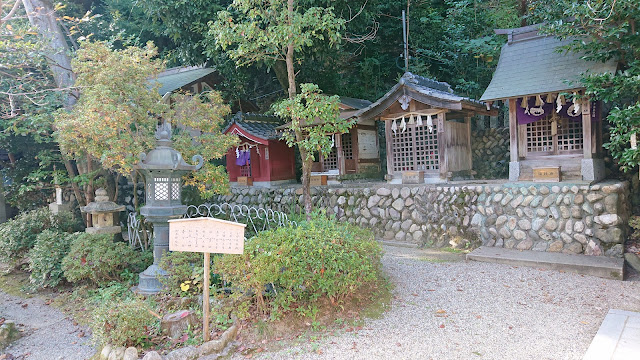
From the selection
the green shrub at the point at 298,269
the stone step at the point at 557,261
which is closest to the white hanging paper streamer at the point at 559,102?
the stone step at the point at 557,261

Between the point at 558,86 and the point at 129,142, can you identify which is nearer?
the point at 129,142

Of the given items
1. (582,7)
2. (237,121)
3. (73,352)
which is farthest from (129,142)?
(582,7)

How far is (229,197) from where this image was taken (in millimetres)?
14867

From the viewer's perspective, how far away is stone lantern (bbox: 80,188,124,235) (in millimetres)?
9656

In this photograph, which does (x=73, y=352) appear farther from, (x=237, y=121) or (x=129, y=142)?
(x=237, y=121)

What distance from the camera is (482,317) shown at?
17.4 ft

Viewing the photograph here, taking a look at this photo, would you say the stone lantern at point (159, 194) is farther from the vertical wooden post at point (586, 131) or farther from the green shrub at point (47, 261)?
the vertical wooden post at point (586, 131)

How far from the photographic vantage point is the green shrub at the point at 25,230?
9.76 m

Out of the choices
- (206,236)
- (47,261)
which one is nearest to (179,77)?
(47,261)

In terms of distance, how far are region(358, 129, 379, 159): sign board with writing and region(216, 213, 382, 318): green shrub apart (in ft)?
27.5

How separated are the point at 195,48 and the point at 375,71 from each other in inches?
326

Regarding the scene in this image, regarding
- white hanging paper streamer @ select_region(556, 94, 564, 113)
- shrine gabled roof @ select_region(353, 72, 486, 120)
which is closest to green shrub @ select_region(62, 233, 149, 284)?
shrine gabled roof @ select_region(353, 72, 486, 120)

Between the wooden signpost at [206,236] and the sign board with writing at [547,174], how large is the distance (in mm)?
7943

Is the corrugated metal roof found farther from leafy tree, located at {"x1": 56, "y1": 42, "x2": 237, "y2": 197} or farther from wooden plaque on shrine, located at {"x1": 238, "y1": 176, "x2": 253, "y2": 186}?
leafy tree, located at {"x1": 56, "y1": 42, "x2": 237, "y2": 197}
